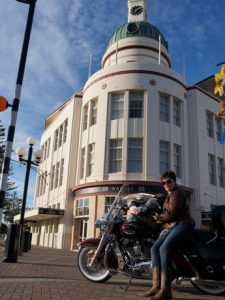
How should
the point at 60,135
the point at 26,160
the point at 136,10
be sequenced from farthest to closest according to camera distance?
the point at 136,10, the point at 60,135, the point at 26,160

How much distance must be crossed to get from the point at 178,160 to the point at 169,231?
854 inches

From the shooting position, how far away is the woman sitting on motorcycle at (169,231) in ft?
17.9

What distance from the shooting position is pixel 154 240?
6.26 m

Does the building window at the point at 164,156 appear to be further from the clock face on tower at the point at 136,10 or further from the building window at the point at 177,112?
the clock face on tower at the point at 136,10

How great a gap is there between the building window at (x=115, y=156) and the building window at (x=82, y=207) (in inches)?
117

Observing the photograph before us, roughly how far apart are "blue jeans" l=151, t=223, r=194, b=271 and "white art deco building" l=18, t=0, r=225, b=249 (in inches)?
696

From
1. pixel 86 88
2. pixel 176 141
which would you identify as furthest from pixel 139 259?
pixel 86 88

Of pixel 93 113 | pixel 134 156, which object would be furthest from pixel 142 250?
pixel 93 113

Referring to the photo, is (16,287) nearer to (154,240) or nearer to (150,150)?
(154,240)

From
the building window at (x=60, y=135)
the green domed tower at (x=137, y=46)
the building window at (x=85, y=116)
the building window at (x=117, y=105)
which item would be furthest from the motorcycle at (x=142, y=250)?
the building window at (x=60, y=135)

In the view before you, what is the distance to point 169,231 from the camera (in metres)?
5.73

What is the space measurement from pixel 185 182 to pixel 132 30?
1510 centimetres

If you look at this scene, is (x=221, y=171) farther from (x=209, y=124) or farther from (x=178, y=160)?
(x=178, y=160)

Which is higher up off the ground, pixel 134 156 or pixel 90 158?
pixel 90 158
